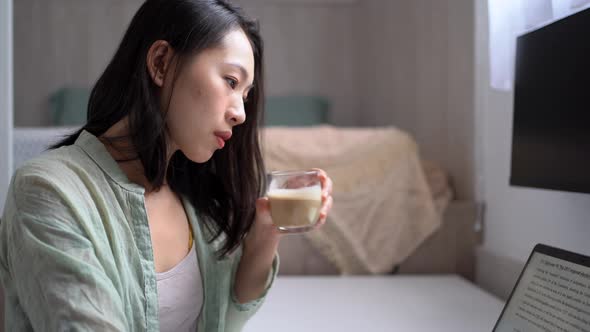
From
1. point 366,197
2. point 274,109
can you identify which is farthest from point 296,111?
point 366,197

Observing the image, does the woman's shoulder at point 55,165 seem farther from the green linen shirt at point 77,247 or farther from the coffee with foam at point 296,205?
the coffee with foam at point 296,205

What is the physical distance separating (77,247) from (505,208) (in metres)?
1.40

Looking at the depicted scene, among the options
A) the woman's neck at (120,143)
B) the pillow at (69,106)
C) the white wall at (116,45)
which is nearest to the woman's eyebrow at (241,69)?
the woman's neck at (120,143)

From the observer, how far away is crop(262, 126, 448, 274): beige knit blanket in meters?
1.95

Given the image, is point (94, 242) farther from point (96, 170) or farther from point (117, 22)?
point (117, 22)

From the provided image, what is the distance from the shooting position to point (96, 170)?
915mm

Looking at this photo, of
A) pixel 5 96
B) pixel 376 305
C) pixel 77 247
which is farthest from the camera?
pixel 376 305

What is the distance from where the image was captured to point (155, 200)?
107cm

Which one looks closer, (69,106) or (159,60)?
(159,60)

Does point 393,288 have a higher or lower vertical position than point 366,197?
lower

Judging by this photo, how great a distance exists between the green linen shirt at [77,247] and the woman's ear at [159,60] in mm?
154

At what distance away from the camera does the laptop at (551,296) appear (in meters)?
0.86

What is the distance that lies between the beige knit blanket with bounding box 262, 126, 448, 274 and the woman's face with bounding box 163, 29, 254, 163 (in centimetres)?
102

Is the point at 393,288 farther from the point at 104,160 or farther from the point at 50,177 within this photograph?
the point at 50,177
